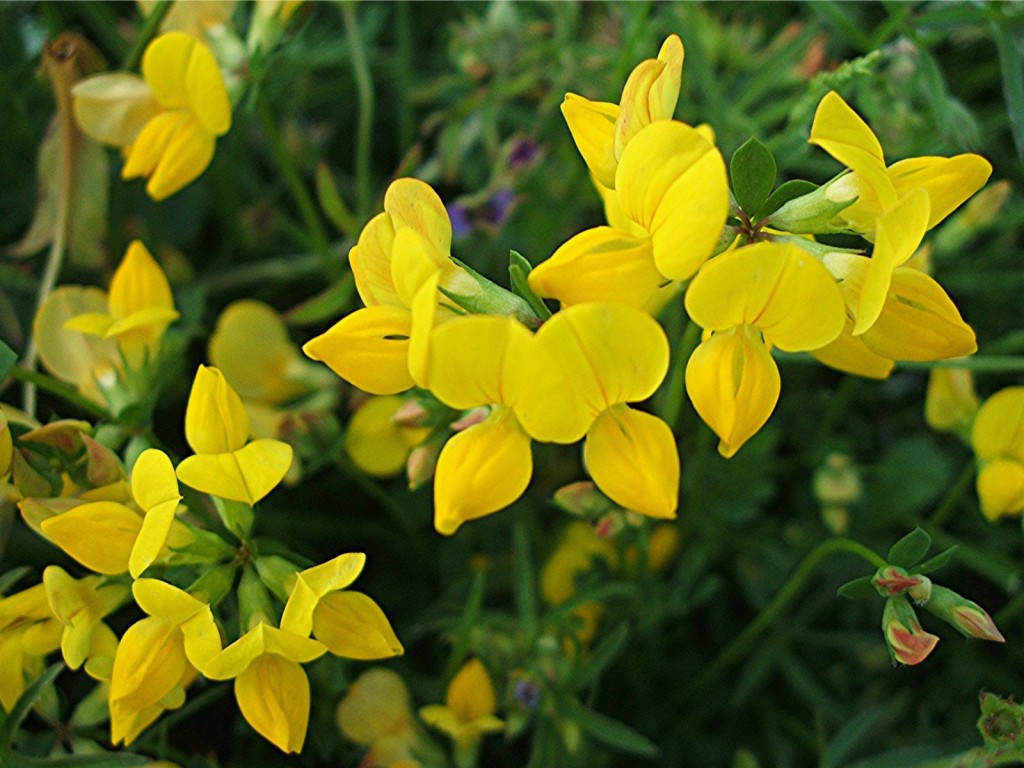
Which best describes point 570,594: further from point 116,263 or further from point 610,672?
point 116,263

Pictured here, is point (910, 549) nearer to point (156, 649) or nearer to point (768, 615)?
point (768, 615)

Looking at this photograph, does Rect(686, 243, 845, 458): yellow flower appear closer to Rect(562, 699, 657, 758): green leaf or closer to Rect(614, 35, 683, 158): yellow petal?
Rect(614, 35, 683, 158): yellow petal

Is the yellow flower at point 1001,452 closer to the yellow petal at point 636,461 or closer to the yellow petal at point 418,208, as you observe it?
the yellow petal at point 636,461

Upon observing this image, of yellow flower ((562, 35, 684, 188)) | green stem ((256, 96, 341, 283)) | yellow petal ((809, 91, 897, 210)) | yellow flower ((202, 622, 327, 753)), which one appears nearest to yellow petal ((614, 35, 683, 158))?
yellow flower ((562, 35, 684, 188))

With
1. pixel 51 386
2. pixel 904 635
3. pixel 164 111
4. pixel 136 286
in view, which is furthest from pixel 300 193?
pixel 904 635

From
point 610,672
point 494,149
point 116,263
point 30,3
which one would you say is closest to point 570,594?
point 610,672

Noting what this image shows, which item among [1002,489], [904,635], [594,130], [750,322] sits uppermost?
[594,130]

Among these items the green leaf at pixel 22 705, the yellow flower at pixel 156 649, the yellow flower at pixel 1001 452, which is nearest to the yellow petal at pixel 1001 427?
the yellow flower at pixel 1001 452
